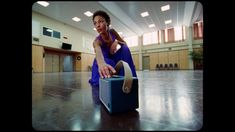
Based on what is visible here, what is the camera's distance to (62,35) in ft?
25.7

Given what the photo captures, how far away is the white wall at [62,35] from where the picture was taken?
6398mm

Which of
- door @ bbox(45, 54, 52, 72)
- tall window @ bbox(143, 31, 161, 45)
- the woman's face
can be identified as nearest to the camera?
the woman's face

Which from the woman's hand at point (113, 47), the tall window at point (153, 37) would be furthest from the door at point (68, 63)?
the woman's hand at point (113, 47)

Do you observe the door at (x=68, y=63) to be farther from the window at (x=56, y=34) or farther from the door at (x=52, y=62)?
the window at (x=56, y=34)

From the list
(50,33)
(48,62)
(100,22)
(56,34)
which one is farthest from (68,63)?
(100,22)

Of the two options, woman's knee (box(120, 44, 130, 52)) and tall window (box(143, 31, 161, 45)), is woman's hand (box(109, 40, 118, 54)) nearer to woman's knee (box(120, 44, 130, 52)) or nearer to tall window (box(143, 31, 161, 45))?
woman's knee (box(120, 44, 130, 52))

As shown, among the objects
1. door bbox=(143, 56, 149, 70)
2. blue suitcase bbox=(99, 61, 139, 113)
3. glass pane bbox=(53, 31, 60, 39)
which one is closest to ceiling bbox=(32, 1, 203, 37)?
blue suitcase bbox=(99, 61, 139, 113)

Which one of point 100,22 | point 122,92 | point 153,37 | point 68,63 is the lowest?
point 122,92

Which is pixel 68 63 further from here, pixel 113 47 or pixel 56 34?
pixel 113 47

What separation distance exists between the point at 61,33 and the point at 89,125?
338 inches

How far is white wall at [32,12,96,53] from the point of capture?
6.40 m
